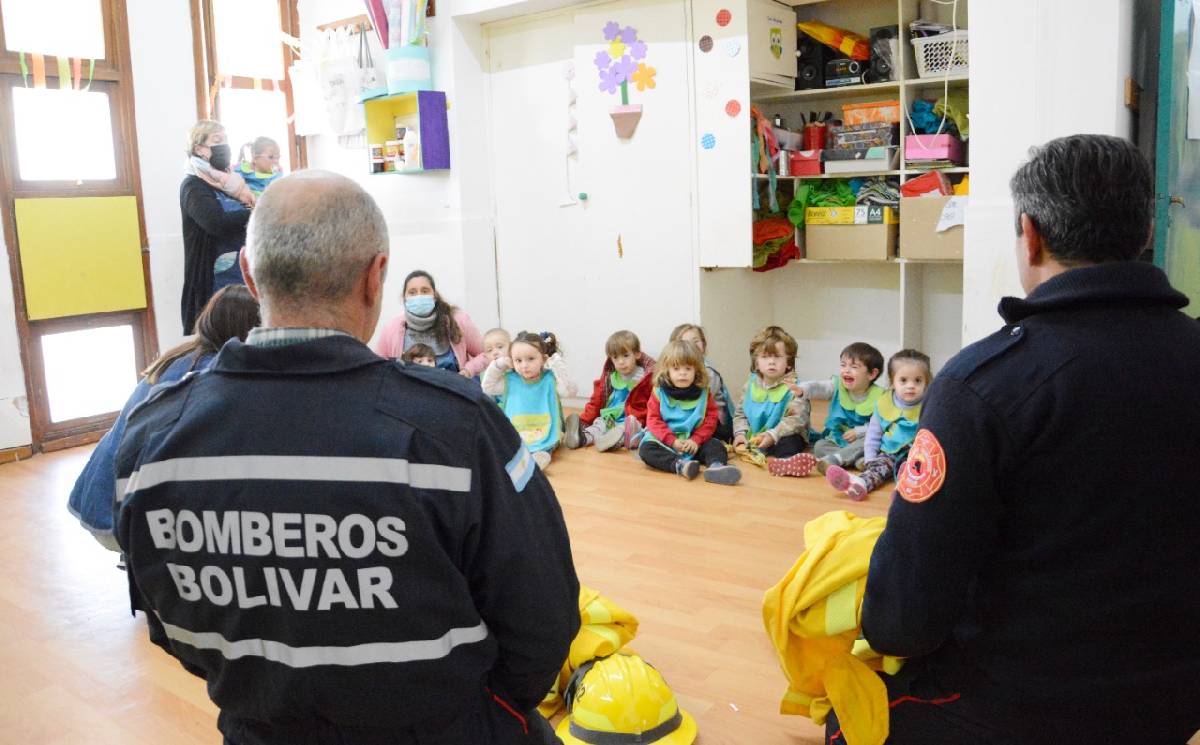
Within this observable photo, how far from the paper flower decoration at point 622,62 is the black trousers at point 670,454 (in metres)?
1.98

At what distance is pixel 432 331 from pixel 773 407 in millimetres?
1724

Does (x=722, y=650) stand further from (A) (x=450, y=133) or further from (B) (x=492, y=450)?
(A) (x=450, y=133)

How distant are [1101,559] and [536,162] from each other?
4936 mm

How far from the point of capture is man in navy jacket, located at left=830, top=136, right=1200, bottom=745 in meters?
1.43

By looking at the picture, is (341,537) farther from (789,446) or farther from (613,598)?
(789,446)

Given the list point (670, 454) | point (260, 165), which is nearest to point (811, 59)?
point (670, 454)

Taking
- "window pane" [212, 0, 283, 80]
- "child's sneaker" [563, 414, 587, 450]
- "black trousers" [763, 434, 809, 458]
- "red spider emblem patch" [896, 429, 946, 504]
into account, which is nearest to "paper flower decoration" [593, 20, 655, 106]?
"child's sneaker" [563, 414, 587, 450]

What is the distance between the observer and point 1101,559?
1453 mm

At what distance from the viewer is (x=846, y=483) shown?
4055 millimetres

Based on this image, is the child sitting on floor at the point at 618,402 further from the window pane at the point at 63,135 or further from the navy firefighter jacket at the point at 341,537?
the navy firefighter jacket at the point at 341,537

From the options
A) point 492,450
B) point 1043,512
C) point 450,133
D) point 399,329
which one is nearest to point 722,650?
point 1043,512

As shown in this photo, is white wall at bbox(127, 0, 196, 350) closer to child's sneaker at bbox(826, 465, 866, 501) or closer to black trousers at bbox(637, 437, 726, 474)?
black trousers at bbox(637, 437, 726, 474)

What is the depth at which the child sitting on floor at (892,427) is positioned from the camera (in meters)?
4.06

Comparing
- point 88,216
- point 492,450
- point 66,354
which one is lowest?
point 66,354
